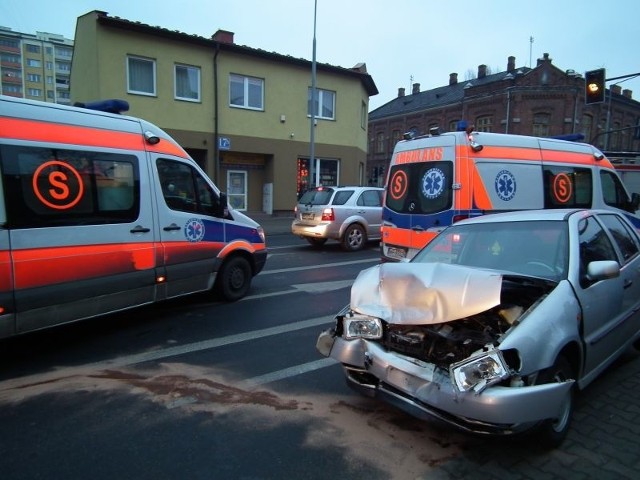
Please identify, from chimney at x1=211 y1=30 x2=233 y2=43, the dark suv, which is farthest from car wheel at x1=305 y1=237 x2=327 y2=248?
chimney at x1=211 y1=30 x2=233 y2=43

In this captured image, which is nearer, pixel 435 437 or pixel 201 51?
pixel 435 437

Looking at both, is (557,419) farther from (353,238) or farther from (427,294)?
(353,238)

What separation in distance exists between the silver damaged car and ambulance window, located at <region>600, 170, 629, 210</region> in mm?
5907

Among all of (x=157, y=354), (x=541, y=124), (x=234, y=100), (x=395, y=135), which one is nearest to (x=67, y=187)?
(x=157, y=354)

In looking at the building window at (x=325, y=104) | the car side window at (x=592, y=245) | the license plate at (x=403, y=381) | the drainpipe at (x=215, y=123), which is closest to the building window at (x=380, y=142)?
the building window at (x=325, y=104)

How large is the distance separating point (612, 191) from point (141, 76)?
17.2 metres

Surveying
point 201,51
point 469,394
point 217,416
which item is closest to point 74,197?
point 217,416

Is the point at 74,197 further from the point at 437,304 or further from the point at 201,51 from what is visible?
the point at 201,51

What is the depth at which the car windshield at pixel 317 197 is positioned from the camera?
1228cm

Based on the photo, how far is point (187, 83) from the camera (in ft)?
64.3

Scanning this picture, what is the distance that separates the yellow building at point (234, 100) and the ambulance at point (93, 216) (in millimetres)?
14217

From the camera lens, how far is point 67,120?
15.4 ft

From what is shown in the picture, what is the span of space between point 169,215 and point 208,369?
2239 millimetres

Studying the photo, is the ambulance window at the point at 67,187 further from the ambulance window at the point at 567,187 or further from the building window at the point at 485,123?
the building window at the point at 485,123
